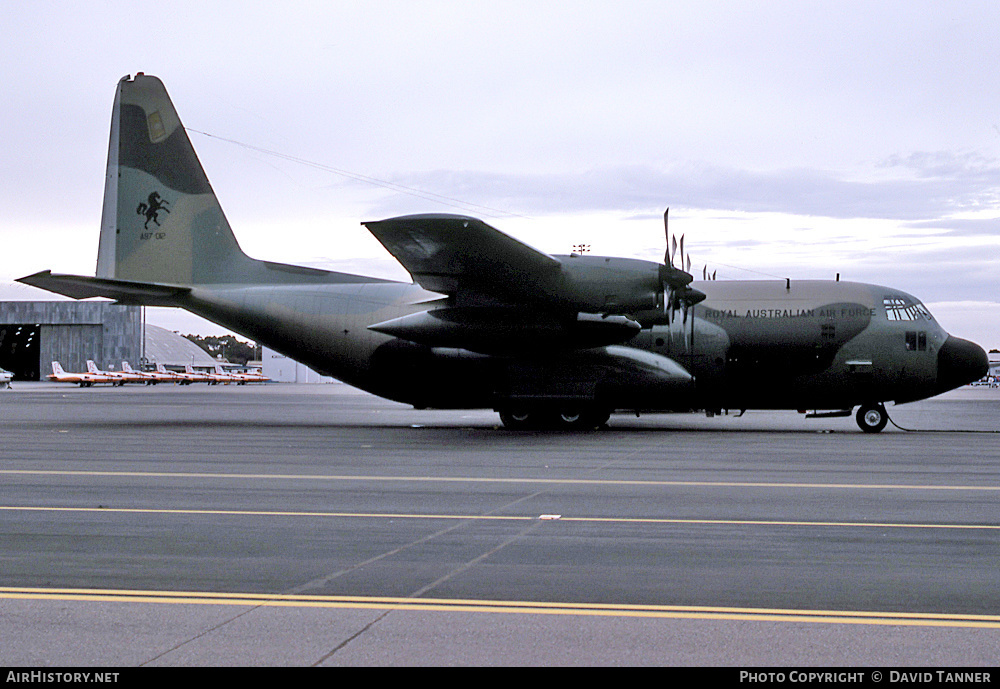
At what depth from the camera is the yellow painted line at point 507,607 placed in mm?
5762

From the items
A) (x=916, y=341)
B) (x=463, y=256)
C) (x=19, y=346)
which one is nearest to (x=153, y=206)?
(x=463, y=256)

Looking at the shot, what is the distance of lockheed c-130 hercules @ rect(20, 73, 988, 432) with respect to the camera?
872 inches

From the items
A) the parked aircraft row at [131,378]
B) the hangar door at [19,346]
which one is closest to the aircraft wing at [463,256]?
the parked aircraft row at [131,378]

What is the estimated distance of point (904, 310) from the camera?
24125mm

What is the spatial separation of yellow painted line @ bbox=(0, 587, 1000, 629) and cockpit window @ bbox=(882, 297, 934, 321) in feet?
64.7

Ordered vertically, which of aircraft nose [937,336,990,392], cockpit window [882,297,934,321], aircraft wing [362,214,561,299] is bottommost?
aircraft nose [937,336,990,392]

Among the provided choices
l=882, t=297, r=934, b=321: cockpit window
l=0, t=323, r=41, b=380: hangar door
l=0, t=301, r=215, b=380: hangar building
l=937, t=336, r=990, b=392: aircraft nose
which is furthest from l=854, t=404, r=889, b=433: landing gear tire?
l=0, t=323, r=41, b=380: hangar door

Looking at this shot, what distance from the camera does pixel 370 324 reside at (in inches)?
1000

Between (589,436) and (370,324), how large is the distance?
6982 mm

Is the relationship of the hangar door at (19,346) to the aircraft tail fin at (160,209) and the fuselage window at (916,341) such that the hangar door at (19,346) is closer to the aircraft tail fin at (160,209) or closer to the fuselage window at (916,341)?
the aircraft tail fin at (160,209)

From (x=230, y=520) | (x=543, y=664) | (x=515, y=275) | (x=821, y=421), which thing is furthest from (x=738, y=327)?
(x=543, y=664)

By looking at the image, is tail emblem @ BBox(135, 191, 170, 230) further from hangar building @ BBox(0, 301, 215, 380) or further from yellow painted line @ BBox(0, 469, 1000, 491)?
hangar building @ BBox(0, 301, 215, 380)

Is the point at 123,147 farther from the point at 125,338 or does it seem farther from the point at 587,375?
the point at 125,338

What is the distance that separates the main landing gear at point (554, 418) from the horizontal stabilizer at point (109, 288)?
990 centimetres
